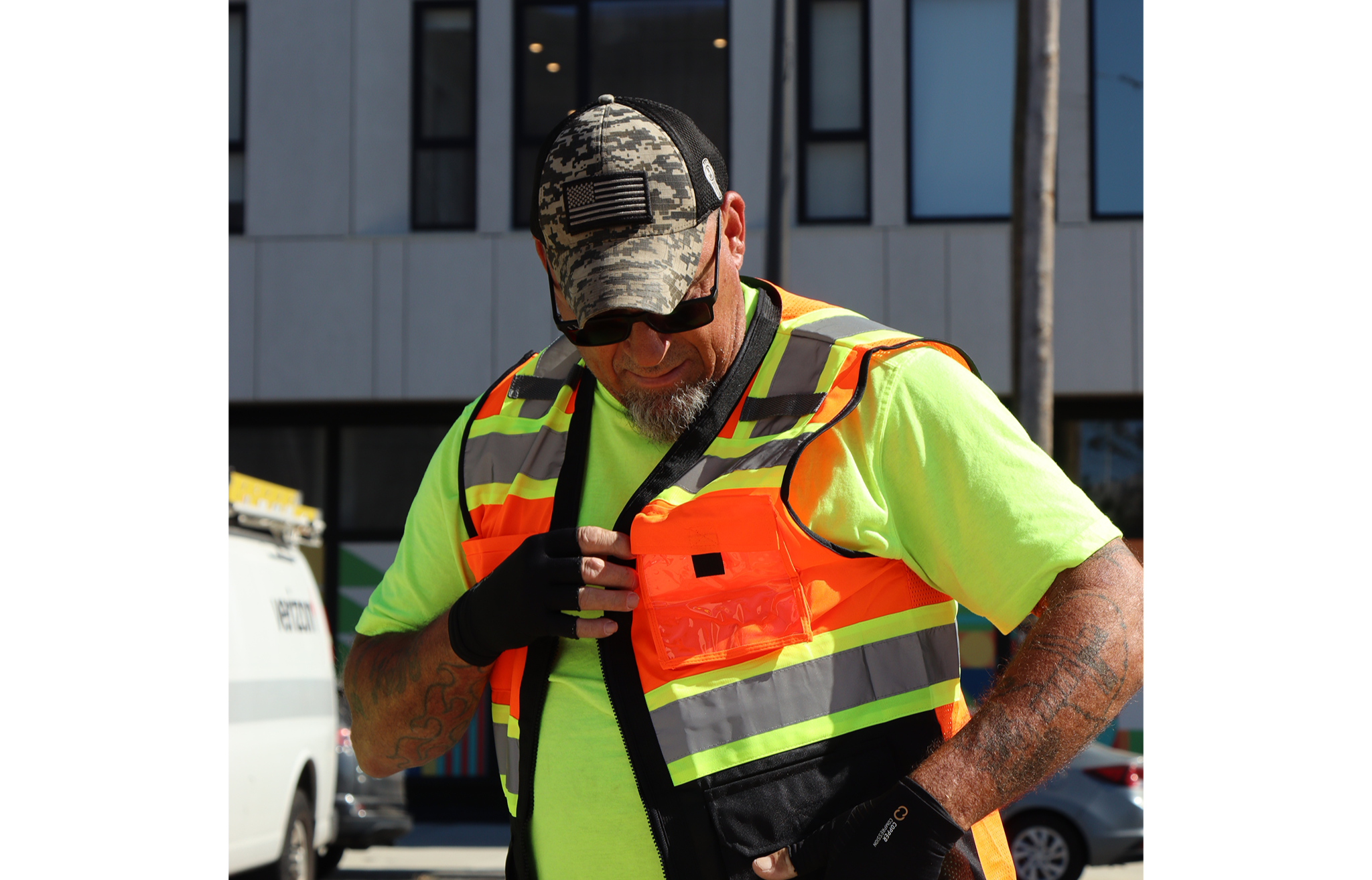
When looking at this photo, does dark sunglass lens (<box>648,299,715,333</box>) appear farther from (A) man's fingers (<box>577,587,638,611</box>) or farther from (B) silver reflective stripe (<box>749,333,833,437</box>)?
(A) man's fingers (<box>577,587,638,611</box>)

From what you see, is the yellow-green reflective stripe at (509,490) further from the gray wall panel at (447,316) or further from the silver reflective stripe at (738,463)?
the gray wall panel at (447,316)

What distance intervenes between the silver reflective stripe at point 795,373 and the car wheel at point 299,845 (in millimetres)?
6645

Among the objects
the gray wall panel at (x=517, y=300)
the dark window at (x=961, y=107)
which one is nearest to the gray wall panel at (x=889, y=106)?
the dark window at (x=961, y=107)

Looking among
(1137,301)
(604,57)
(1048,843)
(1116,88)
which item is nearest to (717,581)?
(1048,843)

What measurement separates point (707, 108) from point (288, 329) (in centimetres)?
458

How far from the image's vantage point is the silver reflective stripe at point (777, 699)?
1.86m

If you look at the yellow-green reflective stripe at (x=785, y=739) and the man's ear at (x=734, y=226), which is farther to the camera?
the man's ear at (x=734, y=226)

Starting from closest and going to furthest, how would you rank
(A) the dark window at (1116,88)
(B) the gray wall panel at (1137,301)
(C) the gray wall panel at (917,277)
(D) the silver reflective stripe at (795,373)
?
(D) the silver reflective stripe at (795,373) < (A) the dark window at (1116,88) < (B) the gray wall panel at (1137,301) < (C) the gray wall panel at (917,277)

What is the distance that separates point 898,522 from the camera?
1886 millimetres

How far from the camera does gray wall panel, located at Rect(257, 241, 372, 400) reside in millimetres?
12953

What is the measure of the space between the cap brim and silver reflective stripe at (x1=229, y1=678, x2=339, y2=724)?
5.63m

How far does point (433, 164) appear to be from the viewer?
13.1 meters

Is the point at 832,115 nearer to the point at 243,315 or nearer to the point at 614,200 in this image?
the point at 243,315

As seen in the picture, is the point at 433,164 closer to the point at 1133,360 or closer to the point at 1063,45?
the point at 1063,45
